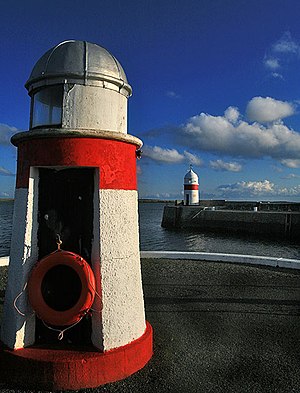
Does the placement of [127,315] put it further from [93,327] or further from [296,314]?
[296,314]

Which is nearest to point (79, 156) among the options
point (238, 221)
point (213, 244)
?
point (213, 244)

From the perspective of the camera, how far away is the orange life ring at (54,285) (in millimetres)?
3855

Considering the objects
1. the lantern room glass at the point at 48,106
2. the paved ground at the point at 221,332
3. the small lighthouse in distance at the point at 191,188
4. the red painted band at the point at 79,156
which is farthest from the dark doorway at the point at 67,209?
the small lighthouse in distance at the point at 191,188

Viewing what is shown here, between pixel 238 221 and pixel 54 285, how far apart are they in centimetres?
3333

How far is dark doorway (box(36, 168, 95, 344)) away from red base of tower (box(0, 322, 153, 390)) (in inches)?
8.8

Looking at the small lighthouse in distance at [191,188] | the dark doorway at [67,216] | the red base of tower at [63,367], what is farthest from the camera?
the small lighthouse in distance at [191,188]

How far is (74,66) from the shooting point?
3971mm

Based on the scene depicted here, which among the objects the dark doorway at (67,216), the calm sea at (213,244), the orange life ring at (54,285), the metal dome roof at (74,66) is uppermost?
the metal dome roof at (74,66)

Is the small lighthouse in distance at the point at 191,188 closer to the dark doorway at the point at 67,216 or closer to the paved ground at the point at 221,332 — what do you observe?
the paved ground at the point at 221,332

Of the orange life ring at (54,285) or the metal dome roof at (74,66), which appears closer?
the orange life ring at (54,285)

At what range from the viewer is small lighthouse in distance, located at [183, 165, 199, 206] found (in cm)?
4450

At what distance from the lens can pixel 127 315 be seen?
4.18m

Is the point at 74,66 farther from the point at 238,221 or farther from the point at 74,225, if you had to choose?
the point at 238,221

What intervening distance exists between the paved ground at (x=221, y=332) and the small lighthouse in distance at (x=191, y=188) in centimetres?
3579
